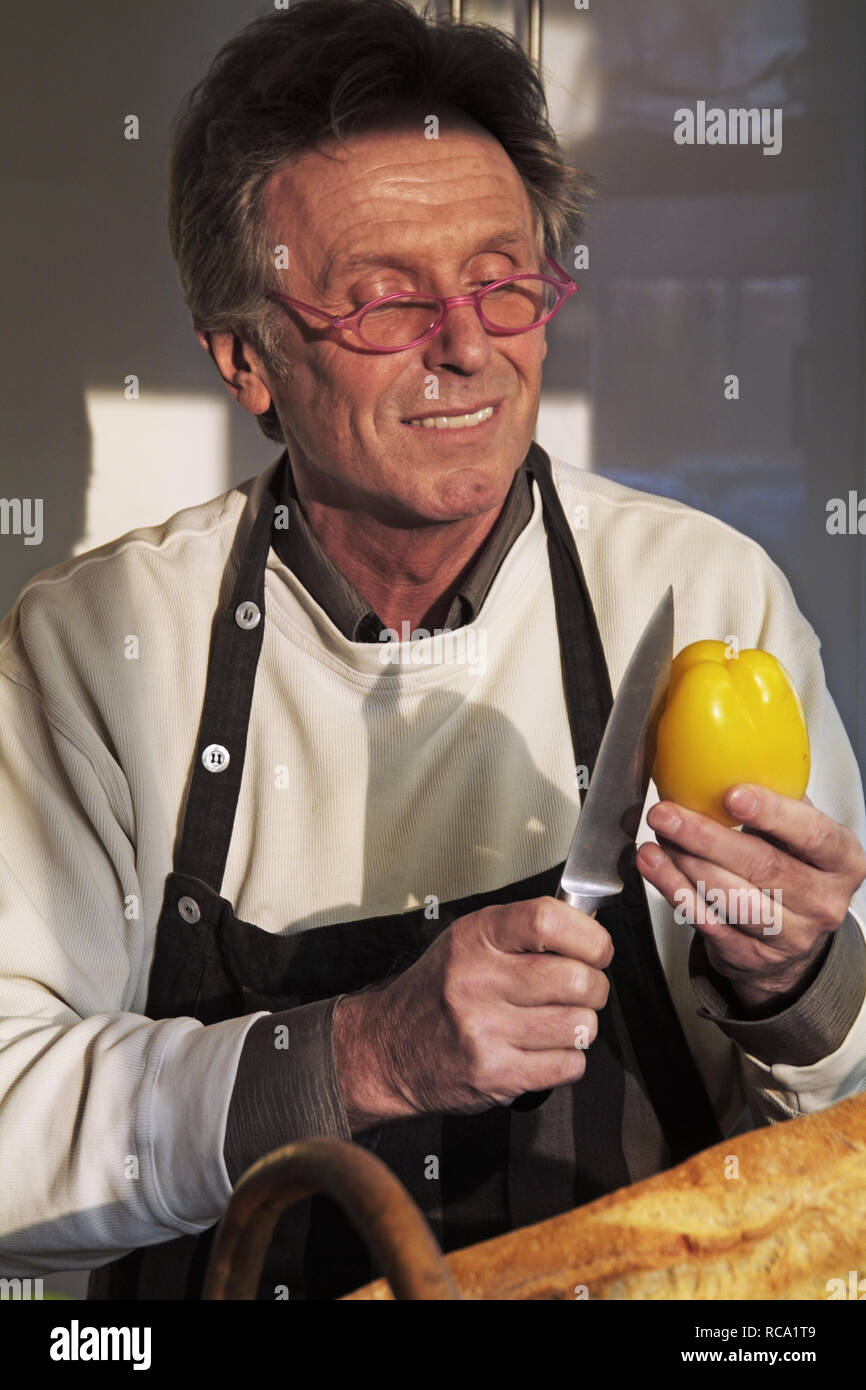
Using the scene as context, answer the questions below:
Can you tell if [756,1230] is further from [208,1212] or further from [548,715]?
[548,715]

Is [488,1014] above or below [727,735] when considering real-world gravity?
below

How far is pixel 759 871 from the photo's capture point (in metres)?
0.95

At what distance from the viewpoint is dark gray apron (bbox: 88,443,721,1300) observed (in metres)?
1.25

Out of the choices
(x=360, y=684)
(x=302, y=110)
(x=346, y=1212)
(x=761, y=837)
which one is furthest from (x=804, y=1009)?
(x=302, y=110)

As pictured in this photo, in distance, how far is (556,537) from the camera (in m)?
1.46

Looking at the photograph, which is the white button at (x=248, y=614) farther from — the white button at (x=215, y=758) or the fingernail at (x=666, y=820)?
the fingernail at (x=666, y=820)

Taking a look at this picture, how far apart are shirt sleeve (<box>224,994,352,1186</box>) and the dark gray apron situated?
0.55ft

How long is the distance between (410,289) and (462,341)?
0.08m

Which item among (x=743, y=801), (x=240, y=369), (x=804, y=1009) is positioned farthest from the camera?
(x=240, y=369)

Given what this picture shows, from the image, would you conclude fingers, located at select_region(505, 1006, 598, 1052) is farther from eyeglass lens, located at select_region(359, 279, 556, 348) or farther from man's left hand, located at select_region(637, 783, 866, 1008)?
eyeglass lens, located at select_region(359, 279, 556, 348)

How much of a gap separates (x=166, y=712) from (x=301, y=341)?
15.8 inches

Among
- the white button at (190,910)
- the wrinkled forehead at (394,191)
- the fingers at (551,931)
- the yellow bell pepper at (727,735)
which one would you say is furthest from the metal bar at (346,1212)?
the wrinkled forehead at (394,191)

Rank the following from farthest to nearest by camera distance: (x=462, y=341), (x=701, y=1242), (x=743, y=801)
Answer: (x=462, y=341)
(x=743, y=801)
(x=701, y=1242)

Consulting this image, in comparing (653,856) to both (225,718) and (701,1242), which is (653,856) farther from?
(225,718)
